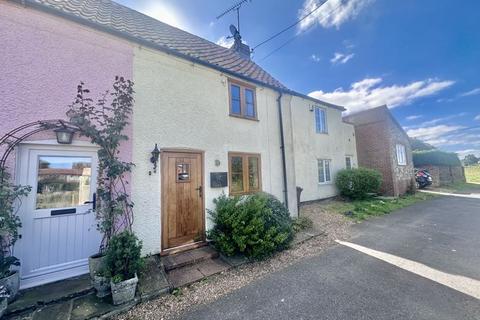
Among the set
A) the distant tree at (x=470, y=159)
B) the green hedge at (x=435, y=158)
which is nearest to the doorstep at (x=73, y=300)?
the green hedge at (x=435, y=158)

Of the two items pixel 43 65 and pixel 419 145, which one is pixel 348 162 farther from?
pixel 419 145

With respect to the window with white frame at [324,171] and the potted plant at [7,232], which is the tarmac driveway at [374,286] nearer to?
the potted plant at [7,232]

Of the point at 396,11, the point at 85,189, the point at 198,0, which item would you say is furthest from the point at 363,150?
the point at 85,189

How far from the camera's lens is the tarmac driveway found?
9.76ft

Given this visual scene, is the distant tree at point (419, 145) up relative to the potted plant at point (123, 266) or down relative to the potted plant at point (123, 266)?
up

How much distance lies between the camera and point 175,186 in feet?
17.4

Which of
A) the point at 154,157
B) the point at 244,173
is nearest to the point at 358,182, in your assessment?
the point at 244,173

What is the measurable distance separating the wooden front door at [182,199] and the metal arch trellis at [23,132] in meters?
2.17

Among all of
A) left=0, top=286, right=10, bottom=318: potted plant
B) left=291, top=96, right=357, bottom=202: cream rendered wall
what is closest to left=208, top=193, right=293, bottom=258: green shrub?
left=0, top=286, right=10, bottom=318: potted plant

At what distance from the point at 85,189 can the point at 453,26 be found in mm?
15578

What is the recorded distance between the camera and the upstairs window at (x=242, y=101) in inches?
277

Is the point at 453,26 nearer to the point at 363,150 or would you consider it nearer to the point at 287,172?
the point at 363,150

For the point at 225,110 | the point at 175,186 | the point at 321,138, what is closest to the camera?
the point at 175,186

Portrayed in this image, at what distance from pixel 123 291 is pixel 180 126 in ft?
13.1
